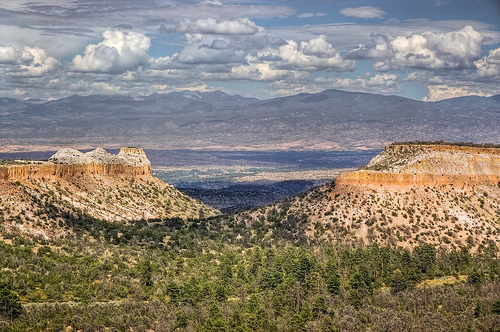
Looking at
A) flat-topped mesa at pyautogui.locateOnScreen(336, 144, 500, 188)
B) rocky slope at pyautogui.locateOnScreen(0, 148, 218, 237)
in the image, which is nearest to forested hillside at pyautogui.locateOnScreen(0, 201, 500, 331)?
rocky slope at pyautogui.locateOnScreen(0, 148, 218, 237)

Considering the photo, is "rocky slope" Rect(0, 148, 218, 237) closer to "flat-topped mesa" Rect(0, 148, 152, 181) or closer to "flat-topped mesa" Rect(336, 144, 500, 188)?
"flat-topped mesa" Rect(0, 148, 152, 181)

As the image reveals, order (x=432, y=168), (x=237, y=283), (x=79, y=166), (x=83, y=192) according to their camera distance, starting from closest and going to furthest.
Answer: (x=237, y=283) < (x=432, y=168) < (x=83, y=192) < (x=79, y=166)

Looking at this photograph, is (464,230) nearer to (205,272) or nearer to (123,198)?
(205,272)

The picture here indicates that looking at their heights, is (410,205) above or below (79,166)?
below

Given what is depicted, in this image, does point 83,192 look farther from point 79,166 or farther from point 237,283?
point 237,283

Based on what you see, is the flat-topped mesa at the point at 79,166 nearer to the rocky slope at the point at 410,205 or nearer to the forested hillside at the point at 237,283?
the forested hillside at the point at 237,283

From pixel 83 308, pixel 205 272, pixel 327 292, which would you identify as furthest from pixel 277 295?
pixel 83 308

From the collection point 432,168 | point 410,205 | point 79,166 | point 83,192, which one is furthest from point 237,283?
point 79,166
